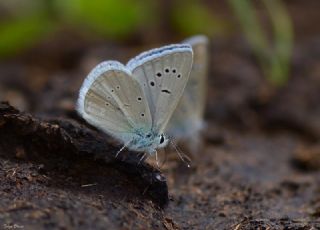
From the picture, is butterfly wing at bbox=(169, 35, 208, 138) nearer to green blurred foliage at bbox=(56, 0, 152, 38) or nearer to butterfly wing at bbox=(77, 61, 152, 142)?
butterfly wing at bbox=(77, 61, 152, 142)

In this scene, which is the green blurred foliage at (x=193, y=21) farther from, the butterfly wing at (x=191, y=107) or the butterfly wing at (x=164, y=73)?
the butterfly wing at (x=164, y=73)

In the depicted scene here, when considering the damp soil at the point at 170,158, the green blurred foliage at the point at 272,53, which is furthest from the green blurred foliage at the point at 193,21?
the green blurred foliage at the point at 272,53

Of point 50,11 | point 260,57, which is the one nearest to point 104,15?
point 50,11

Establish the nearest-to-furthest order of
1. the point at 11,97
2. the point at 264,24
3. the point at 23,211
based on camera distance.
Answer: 1. the point at 23,211
2. the point at 11,97
3. the point at 264,24

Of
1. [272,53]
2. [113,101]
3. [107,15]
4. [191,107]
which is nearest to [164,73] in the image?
[113,101]

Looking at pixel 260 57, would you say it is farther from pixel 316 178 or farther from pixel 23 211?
pixel 23 211

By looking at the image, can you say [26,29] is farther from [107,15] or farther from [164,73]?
[164,73]
